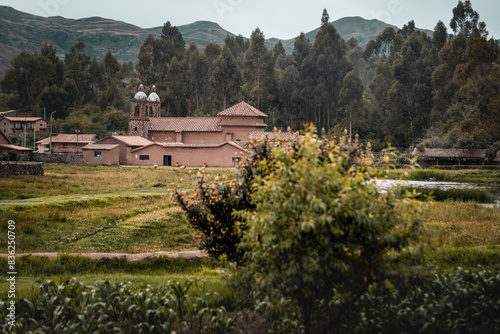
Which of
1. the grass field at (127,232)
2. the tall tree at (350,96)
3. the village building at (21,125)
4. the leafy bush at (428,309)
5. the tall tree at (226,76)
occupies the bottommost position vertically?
the grass field at (127,232)

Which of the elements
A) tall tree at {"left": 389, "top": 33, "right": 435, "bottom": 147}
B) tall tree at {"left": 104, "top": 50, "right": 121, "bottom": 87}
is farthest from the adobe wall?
tall tree at {"left": 104, "top": 50, "right": 121, "bottom": 87}

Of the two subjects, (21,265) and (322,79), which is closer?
(21,265)

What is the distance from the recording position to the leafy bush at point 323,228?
5.57 m

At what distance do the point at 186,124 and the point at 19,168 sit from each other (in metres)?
30.1

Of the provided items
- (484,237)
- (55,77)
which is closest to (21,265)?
(484,237)

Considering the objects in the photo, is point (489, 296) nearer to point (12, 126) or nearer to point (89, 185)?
point (89, 185)

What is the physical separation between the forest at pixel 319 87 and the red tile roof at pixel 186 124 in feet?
46.7

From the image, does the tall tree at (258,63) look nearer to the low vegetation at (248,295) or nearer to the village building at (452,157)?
the village building at (452,157)

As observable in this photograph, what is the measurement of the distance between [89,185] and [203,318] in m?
20.6

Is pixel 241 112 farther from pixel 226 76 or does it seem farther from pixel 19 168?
pixel 19 168

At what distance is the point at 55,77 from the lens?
8575 centimetres

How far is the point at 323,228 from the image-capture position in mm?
5539

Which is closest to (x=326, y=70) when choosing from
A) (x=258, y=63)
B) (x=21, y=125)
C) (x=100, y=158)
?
(x=258, y=63)

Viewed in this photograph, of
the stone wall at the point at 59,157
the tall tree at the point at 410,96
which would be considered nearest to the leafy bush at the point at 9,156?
the stone wall at the point at 59,157
